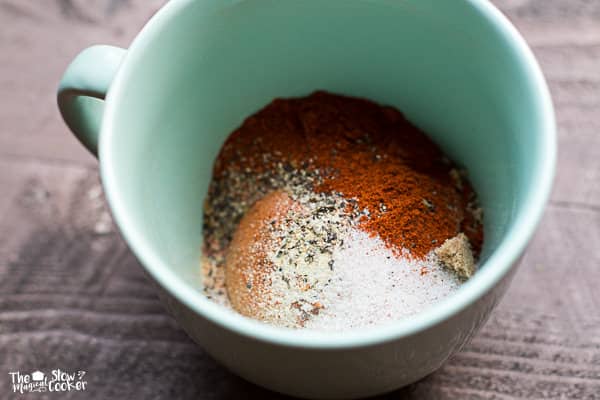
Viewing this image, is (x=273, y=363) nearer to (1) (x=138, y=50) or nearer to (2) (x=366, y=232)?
(2) (x=366, y=232)

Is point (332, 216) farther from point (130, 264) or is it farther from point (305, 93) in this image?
point (130, 264)

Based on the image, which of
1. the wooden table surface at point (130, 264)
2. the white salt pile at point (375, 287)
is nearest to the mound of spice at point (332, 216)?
the white salt pile at point (375, 287)

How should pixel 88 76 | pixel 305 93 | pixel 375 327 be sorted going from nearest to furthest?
1. pixel 375 327
2. pixel 88 76
3. pixel 305 93

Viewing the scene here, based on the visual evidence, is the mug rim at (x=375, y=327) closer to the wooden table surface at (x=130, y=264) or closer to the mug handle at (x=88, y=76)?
the mug handle at (x=88, y=76)

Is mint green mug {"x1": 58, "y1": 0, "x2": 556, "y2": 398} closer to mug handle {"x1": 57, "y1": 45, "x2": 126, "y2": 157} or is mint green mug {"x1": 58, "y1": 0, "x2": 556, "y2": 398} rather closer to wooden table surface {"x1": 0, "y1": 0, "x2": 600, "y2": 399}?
mug handle {"x1": 57, "y1": 45, "x2": 126, "y2": 157}

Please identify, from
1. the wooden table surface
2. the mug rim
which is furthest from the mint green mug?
the wooden table surface

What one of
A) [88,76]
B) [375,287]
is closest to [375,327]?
[375,287]
